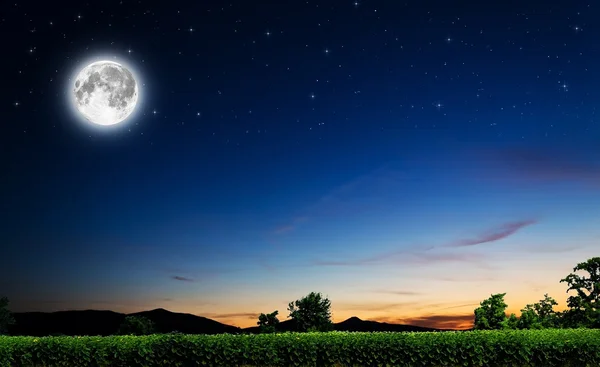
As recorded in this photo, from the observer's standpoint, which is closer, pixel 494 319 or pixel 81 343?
pixel 81 343

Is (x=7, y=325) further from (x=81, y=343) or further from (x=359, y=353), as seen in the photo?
(x=359, y=353)

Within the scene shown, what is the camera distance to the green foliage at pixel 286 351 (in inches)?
737

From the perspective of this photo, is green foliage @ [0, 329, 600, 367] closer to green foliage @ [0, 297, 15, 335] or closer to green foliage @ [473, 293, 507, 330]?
green foliage @ [473, 293, 507, 330]

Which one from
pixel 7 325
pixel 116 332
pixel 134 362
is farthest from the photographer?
pixel 7 325

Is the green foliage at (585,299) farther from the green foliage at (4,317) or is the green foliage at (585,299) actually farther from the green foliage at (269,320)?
the green foliage at (4,317)

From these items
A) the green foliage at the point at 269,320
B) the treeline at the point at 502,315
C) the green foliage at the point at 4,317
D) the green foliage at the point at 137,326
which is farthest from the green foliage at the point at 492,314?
the green foliage at the point at 4,317

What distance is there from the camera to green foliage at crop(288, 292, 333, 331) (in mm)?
24359

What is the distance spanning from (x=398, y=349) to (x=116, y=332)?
10.6 metres

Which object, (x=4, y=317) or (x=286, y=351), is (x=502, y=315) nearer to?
(x=286, y=351)

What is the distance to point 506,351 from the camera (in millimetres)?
18906

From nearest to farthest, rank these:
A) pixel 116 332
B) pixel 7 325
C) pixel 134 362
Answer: pixel 134 362 → pixel 116 332 → pixel 7 325

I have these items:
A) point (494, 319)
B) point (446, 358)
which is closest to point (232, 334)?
point (446, 358)

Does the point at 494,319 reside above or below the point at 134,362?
above

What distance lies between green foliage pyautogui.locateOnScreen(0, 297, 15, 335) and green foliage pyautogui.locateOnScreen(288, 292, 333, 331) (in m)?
14.0
